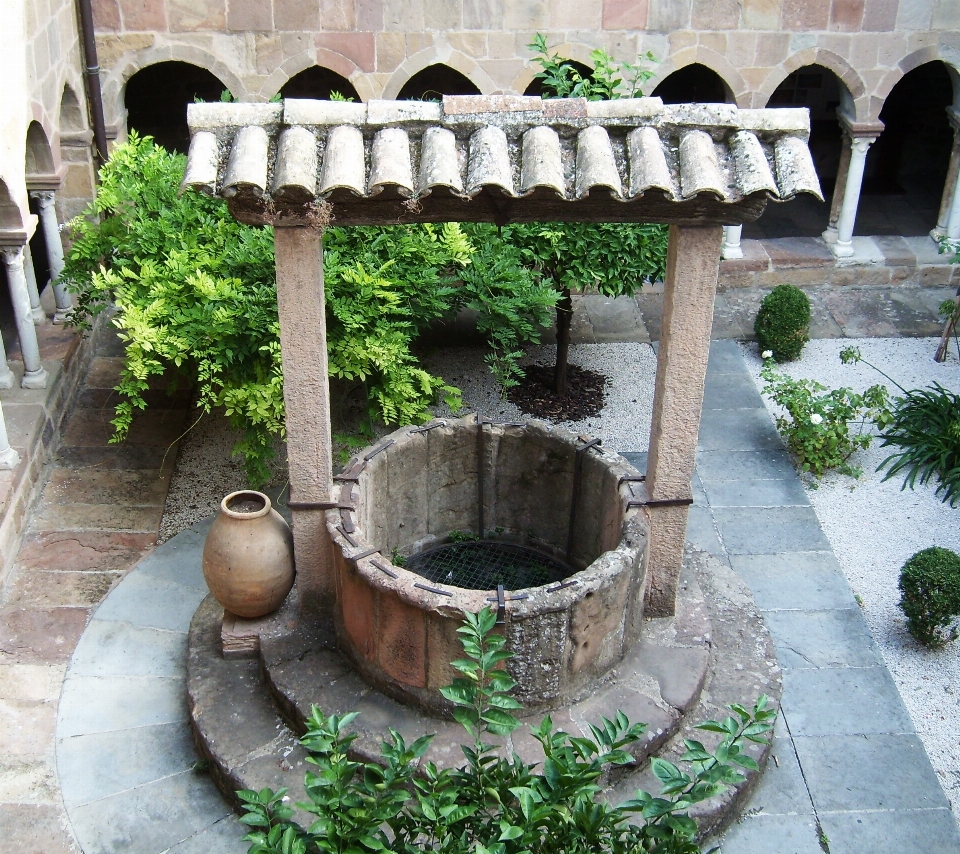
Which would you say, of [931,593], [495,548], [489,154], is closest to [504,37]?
[495,548]

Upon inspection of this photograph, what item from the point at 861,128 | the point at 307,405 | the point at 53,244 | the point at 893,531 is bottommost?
the point at 893,531

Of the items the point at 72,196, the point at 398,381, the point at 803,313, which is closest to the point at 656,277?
the point at 803,313

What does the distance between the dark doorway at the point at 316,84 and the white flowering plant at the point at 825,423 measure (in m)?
6.22

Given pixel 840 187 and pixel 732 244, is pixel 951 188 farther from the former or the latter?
pixel 732 244

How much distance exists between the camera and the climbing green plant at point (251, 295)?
6746 mm

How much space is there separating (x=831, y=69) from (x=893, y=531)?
448 centimetres

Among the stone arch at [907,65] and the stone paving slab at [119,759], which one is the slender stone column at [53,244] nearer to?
the stone paving slab at [119,759]

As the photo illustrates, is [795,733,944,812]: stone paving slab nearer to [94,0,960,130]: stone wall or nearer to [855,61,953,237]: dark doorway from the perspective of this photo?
[94,0,960,130]: stone wall

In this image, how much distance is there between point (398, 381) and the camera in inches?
272

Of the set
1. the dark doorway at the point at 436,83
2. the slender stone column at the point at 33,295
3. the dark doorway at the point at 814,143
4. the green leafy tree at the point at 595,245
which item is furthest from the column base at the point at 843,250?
the slender stone column at the point at 33,295

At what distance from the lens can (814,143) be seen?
43.6 ft

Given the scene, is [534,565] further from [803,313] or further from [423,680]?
[803,313]

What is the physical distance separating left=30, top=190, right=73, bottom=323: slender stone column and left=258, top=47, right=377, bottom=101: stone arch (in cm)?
196

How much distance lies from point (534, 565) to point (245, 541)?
65.3 inches
